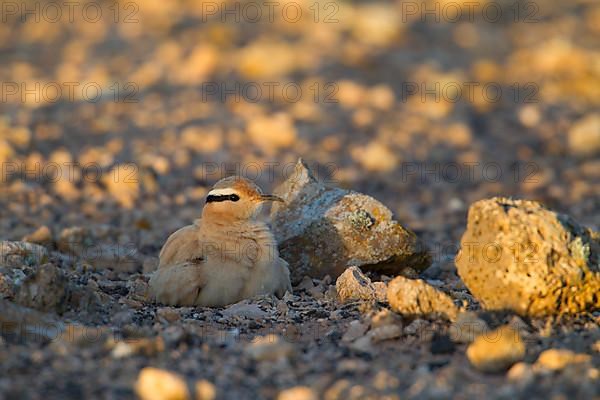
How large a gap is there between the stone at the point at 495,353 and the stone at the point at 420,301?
738 mm

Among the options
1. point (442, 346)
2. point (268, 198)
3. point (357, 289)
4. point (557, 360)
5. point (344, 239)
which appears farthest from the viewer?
point (344, 239)

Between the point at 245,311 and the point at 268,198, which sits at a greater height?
the point at 268,198

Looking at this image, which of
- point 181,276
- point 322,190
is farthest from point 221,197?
point 322,190

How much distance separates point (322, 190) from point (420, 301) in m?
2.25

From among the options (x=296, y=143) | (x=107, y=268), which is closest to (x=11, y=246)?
(x=107, y=268)

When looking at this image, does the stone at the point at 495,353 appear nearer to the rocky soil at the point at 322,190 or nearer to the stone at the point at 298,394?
the rocky soil at the point at 322,190

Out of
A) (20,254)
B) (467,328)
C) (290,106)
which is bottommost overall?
(290,106)

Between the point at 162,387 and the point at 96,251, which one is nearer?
the point at 162,387

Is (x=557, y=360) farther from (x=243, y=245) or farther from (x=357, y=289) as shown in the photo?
(x=243, y=245)

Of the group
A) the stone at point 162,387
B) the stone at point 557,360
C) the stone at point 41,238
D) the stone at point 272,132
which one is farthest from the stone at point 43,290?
the stone at point 272,132

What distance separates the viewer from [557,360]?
14.6ft

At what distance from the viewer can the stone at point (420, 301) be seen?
5.34 m

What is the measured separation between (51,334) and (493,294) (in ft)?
8.65

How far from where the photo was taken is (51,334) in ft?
16.1
